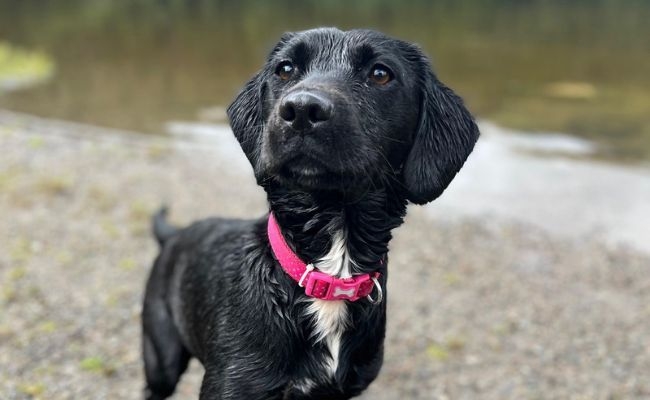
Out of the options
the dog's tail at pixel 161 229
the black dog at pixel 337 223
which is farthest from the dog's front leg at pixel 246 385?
the dog's tail at pixel 161 229

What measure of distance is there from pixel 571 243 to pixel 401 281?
7.86ft

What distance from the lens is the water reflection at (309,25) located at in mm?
13195

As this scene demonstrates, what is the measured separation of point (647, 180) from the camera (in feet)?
33.2

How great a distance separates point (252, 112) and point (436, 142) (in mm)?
803

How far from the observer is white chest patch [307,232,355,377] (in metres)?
2.77

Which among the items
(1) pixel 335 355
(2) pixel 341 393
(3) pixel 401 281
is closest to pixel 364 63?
(1) pixel 335 355

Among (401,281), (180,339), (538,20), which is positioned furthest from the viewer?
(538,20)

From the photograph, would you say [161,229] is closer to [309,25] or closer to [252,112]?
[252,112]

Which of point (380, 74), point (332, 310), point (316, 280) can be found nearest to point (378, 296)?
point (332, 310)

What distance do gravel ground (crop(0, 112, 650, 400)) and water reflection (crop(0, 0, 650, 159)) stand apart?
407 centimetres

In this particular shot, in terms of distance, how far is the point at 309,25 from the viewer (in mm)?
24344

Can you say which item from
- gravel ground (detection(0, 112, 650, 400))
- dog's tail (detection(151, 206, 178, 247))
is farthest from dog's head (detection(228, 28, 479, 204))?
gravel ground (detection(0, 112, 650, 400))

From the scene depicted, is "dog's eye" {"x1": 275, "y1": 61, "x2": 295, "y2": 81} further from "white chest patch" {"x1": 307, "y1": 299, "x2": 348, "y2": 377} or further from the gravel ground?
the gravel ground

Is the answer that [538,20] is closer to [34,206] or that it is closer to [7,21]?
[7,21]
